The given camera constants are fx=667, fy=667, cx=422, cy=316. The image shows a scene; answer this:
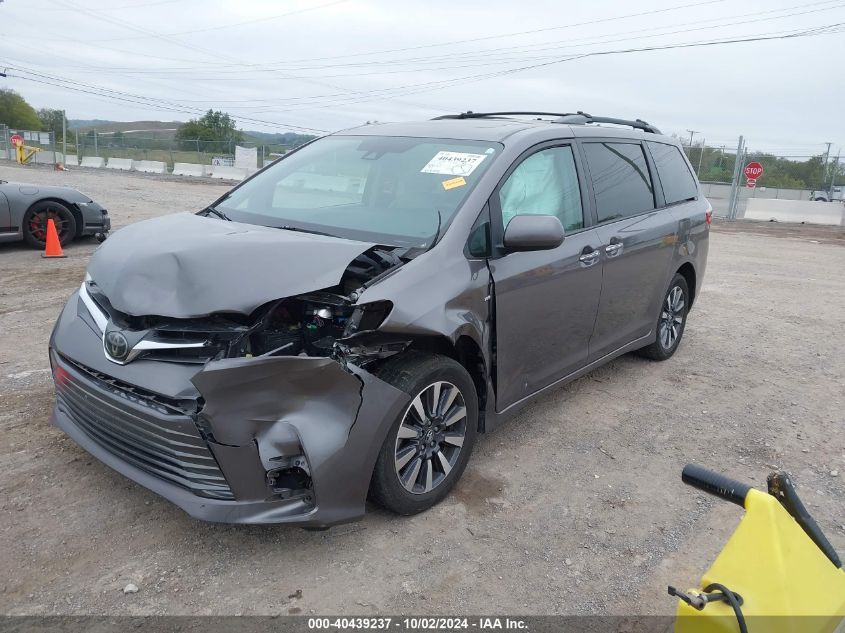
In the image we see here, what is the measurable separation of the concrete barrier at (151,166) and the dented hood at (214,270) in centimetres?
3511

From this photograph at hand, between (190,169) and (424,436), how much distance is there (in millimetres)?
34873

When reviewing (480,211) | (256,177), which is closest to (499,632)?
(480,211)

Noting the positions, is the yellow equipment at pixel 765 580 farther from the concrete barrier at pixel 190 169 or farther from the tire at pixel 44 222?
the concrete barrier at pixel 190 169

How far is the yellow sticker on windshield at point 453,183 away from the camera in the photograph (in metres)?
3.52

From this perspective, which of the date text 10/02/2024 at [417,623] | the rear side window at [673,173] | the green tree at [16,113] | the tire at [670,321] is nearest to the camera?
the date text 10/02/2024 at [417,623]

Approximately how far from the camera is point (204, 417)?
2.50 meters

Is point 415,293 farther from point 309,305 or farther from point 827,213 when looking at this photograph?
point 827,213

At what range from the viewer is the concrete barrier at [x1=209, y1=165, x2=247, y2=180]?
3269 centimetres

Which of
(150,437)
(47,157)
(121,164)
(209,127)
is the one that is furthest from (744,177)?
(209,127)

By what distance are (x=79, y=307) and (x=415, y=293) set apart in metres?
1.66

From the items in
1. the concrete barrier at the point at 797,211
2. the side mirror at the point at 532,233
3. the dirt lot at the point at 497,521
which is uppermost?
the concrete barrier at the point at 797,211

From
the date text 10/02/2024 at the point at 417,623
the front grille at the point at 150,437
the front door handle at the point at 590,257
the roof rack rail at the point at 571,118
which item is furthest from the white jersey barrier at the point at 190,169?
the date text 10/02/2024 at the point at 417,623

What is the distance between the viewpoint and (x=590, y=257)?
4.07 meters

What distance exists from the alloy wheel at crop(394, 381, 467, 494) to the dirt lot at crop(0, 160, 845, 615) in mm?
206
